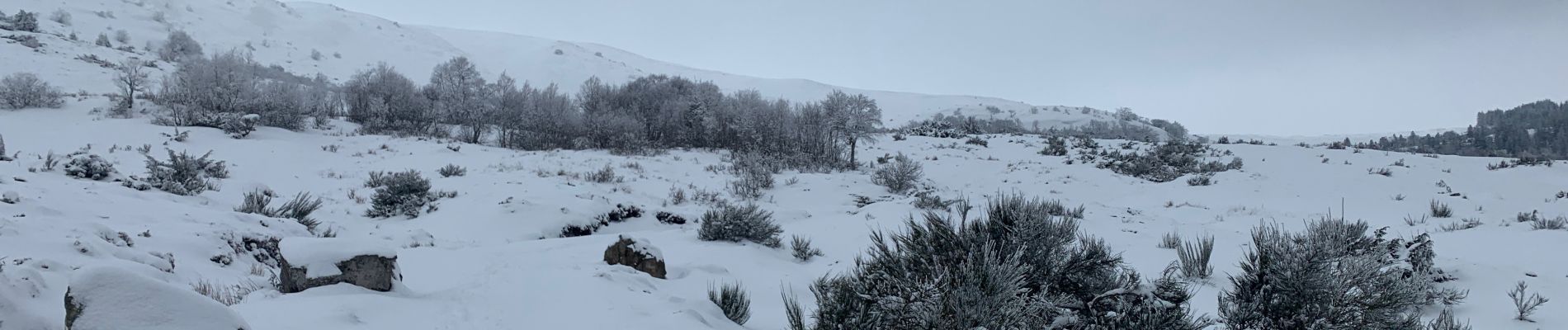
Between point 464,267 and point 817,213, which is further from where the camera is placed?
point 817,213

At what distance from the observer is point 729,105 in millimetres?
21109

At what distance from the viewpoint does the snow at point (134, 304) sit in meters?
2.06

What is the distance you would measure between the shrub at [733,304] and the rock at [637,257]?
0.82m

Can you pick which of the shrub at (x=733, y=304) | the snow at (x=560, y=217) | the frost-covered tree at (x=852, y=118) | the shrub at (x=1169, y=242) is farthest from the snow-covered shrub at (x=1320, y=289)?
the frost-covered tree at (x=852, y=118)

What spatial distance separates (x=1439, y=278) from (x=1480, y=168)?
45.6ft

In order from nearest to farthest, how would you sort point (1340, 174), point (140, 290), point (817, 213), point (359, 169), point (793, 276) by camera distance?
point (140, 290)
point (793, 276)
point (817, 213)
point (359, 169)
point (1340, 174)

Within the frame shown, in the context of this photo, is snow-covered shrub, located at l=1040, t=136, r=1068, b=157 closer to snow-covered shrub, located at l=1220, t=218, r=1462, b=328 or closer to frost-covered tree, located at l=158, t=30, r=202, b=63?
snow-covered shrub, located at l=1220, t=218, r=1462, b=328

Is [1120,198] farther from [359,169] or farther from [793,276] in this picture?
[359,169]

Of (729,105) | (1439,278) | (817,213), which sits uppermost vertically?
(729,105)

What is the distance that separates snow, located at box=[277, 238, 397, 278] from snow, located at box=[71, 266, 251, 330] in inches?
55.0

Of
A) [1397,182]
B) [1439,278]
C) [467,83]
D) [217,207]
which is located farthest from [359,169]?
[1397,182]

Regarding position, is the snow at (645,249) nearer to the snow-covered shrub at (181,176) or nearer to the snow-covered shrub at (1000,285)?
the snow-covered shrub at (1000,285)

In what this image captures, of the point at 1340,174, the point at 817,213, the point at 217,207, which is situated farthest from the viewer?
the point at 1340,174

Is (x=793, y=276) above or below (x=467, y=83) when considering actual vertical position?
below
